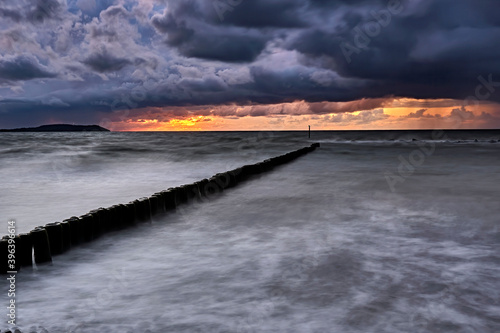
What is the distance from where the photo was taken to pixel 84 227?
738cm

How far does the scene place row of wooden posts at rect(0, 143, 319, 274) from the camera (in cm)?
591

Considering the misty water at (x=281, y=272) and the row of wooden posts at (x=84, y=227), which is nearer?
the misty water at (x=281, y=272)

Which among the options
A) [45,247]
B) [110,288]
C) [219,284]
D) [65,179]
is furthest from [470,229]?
[65,179]

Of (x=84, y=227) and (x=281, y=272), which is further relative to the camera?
(x=84, y=227)

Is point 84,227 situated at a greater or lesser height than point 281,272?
greater

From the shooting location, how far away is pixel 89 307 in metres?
4.66

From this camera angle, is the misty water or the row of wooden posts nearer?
the misty water

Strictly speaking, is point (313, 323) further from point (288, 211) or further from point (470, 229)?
point (288, 211)

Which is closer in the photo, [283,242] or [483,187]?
[283,242]

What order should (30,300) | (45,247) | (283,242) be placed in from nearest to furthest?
1. (30,300)
2. (45,247)
3. (283,242)

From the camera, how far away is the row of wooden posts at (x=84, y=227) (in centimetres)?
591

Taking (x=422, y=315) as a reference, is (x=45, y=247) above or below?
above

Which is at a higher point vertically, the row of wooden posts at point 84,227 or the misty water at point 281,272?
the row of wooden posts at point 84,227

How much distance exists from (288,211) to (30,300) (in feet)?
20.8
